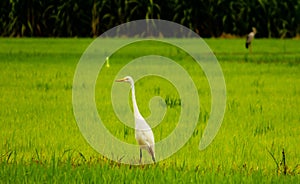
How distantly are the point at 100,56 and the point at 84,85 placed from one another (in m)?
6.75

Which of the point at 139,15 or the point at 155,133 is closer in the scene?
the point at 155,133

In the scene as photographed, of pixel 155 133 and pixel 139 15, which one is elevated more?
pixel 139 15

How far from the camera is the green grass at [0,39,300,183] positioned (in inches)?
187

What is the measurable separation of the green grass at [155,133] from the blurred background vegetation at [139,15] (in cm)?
1477

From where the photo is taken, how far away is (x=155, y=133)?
6918mm

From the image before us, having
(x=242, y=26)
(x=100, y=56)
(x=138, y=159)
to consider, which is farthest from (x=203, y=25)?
(x=138, y=159)

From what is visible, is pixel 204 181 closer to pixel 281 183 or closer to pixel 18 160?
pixel 281 183

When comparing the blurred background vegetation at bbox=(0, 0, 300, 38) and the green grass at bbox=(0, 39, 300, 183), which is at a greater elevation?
the blurred background vegetation at bbox=(0, 0, 300, 38)

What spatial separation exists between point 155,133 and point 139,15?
23231 mm

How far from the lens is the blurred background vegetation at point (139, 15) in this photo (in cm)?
2923

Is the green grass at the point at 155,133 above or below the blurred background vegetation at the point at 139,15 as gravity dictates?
below

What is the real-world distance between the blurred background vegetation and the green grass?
14.8 metres

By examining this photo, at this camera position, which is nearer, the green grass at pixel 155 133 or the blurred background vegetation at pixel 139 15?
the green grass at pixel 155 133

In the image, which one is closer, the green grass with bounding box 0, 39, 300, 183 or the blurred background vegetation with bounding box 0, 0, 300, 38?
the green grass with bounding box 0, 39, 300, 183
